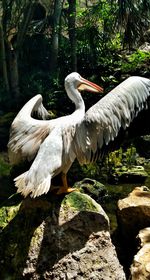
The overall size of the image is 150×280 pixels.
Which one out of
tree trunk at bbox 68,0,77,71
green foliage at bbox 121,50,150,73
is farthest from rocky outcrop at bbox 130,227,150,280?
tree trunk at bbox 68,0,77,71

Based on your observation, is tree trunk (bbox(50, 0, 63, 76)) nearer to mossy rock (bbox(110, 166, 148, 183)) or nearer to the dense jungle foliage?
the dense jungle foliage

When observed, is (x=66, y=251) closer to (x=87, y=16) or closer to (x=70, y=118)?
(x=70, y=118)

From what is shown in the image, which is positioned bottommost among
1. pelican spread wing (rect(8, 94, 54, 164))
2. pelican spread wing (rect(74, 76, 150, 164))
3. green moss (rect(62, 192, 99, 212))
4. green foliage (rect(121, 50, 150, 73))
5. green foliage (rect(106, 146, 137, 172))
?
green foliage (rect(106, 146, 137, 172))

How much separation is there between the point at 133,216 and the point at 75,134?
1764 mm

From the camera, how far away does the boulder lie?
5531mm

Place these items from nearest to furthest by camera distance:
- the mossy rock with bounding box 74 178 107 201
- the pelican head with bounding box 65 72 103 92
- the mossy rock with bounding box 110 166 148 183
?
the pelican head with bounding box 65 72 103 92
the mossy rock with bounding box 74 178 107 201
the mossy rock with bounding box 110 166 148 183

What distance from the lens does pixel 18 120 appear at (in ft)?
16.4

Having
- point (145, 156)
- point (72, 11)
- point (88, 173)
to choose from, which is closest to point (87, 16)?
point (72, 11)

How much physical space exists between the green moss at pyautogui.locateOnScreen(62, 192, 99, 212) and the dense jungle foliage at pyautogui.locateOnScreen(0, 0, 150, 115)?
9.05 m

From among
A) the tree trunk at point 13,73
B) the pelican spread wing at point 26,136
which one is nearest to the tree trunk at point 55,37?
the tree trunk at point 13,73

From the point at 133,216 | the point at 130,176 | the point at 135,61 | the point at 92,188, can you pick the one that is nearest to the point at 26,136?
the point at 133,216

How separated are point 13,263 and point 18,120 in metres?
1.80

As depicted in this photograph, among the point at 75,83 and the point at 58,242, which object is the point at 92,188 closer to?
the point at 75,83

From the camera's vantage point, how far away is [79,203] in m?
4.36
